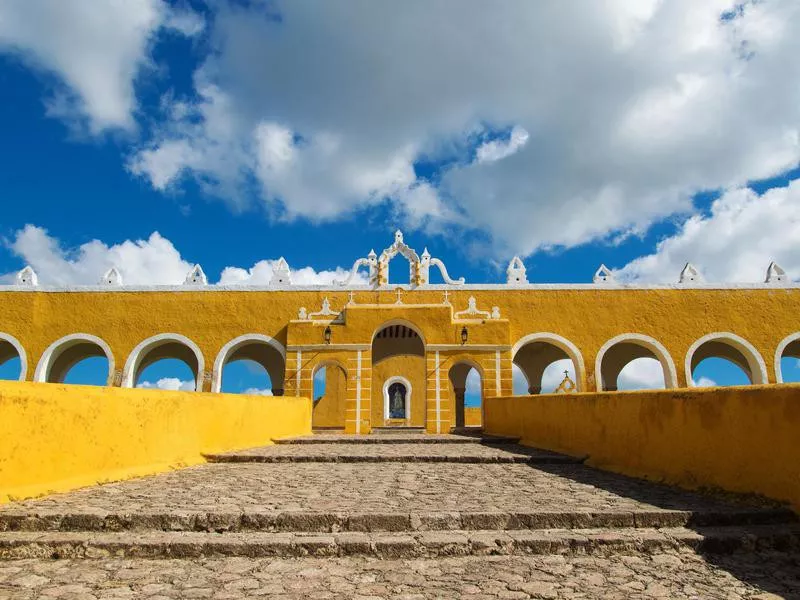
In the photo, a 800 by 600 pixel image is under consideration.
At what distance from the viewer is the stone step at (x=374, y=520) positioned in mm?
3127

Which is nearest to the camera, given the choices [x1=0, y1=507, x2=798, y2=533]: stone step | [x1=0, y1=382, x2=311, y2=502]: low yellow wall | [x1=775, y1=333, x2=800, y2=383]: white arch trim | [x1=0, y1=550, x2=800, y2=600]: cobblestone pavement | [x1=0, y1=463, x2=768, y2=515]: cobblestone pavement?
[x1=0, y1=550, x2=800, y2=600]: cobblestone pavement

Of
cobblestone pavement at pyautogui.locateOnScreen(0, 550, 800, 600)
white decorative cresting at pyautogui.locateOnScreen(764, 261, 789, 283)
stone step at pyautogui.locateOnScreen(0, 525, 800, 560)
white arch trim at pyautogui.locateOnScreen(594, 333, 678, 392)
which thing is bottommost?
cobblestone pavement at pyautogui.locateOnScreen(0, 550, 800, 600)

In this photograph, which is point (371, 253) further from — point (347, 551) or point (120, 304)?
point (347, 551)

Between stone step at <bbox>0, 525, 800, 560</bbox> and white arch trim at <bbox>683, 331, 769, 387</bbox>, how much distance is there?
12.0 m

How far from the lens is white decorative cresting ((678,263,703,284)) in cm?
1443

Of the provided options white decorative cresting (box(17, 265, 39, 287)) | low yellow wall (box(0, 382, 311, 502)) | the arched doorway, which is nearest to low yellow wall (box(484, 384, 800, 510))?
low yellow wall (box(0, 382, 311, 502))

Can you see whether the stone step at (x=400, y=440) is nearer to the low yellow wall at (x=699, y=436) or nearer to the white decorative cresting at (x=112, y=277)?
the low yellow wall at (x=699, y=436)

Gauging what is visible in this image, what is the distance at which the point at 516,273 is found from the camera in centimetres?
1477

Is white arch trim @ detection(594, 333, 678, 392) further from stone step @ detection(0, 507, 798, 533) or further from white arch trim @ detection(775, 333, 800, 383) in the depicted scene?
stone step @ detection(0, 507, 798, 533)

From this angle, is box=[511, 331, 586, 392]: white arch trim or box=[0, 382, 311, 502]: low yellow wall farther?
box=[511, 331, 586, 392]: white arch trim

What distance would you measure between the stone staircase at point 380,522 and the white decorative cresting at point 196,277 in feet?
36.3

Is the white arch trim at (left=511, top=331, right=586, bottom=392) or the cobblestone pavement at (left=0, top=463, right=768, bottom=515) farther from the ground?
the white arch trim at (left=511, top=331, right=586, bottom=392)

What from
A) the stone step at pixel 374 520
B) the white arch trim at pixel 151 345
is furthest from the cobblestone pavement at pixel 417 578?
the white arch trim at pixel 151 345

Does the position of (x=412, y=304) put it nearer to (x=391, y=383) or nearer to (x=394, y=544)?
(x=391, y=383)
